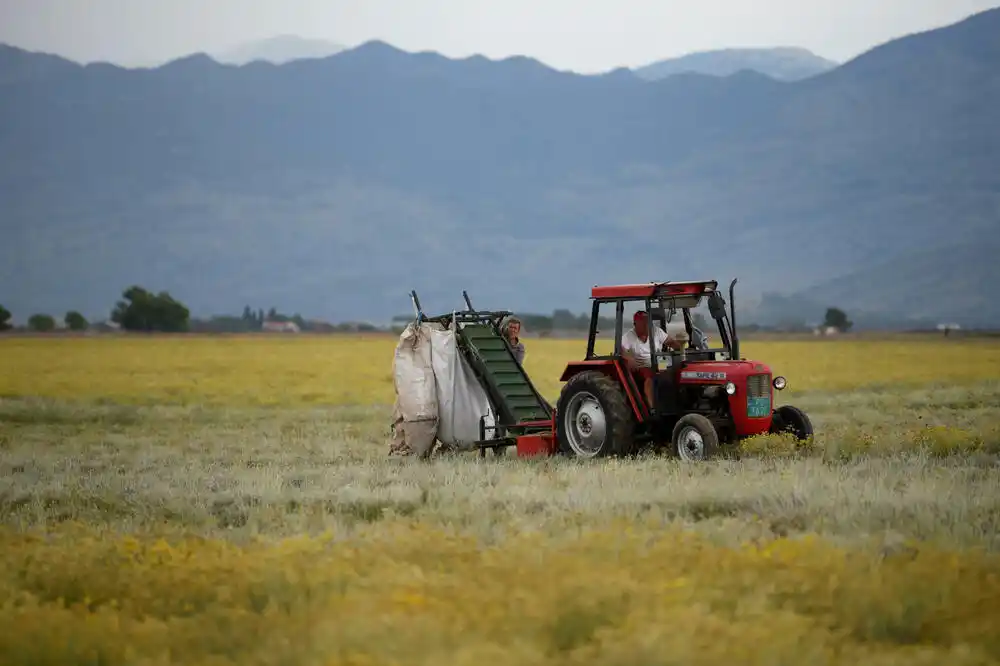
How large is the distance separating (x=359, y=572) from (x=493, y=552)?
37.0 inches

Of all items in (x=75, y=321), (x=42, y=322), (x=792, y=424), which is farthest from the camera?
(x=75, y=321)

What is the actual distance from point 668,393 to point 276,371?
3095cm

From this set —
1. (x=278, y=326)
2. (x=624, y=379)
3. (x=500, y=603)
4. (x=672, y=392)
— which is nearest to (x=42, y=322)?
(x=278, y=326)

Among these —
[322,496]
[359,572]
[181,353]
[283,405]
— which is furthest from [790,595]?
[181,353]

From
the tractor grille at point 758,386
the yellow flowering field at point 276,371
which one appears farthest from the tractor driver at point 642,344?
the yellow flowering field at point 276,371

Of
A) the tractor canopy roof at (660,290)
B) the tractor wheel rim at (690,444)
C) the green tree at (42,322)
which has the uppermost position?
the green tree at (42,322)

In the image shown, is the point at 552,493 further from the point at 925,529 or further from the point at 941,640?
the point at 941,640

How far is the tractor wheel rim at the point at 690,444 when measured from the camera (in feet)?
43.6

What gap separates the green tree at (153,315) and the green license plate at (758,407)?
85424mm

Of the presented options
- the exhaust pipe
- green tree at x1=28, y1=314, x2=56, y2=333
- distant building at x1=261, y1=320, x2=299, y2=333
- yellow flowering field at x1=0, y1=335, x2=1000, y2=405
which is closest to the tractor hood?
the exhaust pipe

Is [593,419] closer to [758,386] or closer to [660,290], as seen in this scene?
[660,290]

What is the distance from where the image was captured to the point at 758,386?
13.7 metres

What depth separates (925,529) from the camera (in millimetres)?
9109

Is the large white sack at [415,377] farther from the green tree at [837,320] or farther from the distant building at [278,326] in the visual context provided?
the green tree at [837,320]
